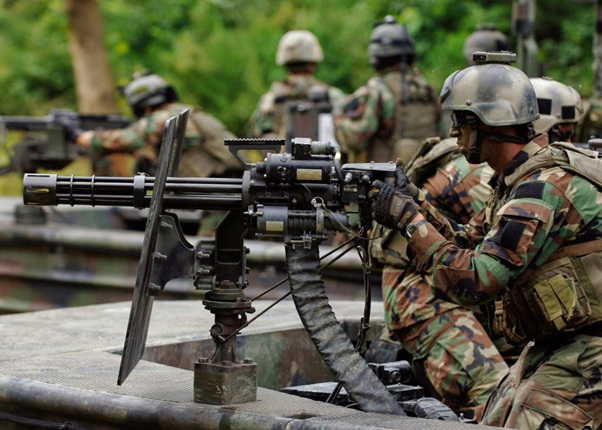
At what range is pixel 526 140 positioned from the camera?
178 inches

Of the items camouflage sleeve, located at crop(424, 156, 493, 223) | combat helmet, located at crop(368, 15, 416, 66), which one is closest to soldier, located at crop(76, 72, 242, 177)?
combat helmet, located at crop(368, 15, 416, 66)

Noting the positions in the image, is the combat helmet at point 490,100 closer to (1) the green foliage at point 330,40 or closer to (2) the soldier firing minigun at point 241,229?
(2) the soldier firing minigun at point 241,229

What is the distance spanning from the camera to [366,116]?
1064cm

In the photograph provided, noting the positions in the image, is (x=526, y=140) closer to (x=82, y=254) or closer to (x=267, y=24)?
(x=82, y=254)

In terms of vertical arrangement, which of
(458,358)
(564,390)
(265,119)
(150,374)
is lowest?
(458,358)

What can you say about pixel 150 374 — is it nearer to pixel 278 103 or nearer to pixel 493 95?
pixel 493 95

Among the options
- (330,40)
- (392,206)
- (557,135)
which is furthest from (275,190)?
(330,40)

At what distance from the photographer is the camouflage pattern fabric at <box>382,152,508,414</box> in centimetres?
566

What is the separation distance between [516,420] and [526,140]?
1032mm

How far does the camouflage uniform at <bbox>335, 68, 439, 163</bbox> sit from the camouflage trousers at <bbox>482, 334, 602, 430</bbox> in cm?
615

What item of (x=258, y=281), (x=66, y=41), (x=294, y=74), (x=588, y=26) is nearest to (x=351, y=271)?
(x=258, y=281)

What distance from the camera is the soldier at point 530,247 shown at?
165 inches

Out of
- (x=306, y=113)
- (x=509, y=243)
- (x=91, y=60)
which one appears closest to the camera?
(x=509, y=243)

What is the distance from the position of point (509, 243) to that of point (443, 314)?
1.73 m
